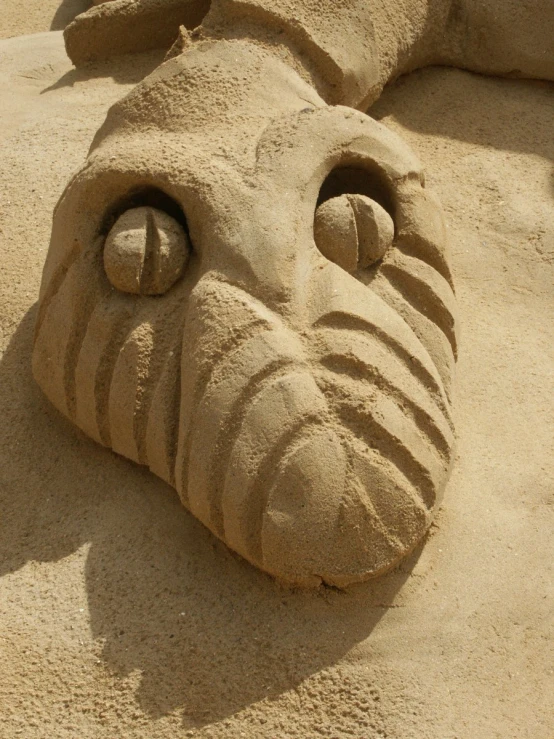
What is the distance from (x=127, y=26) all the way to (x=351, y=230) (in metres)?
1.68

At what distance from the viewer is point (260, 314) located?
1.85 m

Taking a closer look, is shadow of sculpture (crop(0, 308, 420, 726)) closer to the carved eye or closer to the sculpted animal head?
the sculpted animal head

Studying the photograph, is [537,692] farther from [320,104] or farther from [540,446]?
[320,104]

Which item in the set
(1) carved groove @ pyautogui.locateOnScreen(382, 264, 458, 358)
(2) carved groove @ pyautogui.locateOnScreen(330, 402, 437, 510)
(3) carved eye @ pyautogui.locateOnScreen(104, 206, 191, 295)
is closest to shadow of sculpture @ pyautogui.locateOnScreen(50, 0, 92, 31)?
(3) carved eye @ pyautogui.locateOnScreen(104, 206, 191, 295)

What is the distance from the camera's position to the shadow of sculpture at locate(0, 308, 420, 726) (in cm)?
183

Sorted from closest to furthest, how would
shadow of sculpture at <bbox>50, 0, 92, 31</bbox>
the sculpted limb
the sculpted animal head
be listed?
the sculpted animal head < the sculpted limb < shadow of sculpture at <bbox>50, 0, 92, 31</bbox>

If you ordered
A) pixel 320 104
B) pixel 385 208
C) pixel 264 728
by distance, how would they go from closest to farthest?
pixel 264 728
pixel 385 208
pixel 320 104

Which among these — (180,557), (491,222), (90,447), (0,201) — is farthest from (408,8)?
(180,557)

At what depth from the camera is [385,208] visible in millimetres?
2184

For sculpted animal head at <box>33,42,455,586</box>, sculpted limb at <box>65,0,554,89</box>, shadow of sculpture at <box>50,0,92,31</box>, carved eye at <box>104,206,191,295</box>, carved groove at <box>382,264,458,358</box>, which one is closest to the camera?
sculpted animal head at <box>33,42,455,586</box>

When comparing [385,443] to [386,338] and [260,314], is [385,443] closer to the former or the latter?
[386,338]

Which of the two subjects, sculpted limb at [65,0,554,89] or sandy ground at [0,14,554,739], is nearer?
sandy ground at [0,14,554,739]

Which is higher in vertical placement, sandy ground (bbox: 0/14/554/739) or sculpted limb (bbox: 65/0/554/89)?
sculpted limb (bbox: 65/0/554/89)

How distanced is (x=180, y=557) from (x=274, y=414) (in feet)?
1.47
